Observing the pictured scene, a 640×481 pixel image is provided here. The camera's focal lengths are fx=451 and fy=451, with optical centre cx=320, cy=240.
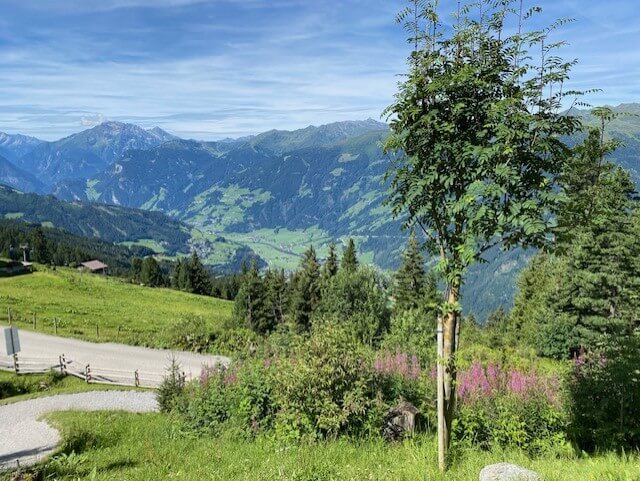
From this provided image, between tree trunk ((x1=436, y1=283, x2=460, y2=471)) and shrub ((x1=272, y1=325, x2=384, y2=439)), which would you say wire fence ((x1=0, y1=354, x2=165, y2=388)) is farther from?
tree trunk ((x1=436, y1=283, x2=460, y2=471))

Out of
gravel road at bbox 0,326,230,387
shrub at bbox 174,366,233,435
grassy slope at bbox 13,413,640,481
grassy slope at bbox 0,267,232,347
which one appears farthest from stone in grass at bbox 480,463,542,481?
grassy slope at bbox 0,267,232,347

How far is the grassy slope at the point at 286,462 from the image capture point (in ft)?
22.1

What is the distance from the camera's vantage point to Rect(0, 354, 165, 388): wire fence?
88.6ft

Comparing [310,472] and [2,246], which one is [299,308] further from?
[2,246]

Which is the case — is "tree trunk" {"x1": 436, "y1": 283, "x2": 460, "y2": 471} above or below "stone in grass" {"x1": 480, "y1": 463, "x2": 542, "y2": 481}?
above

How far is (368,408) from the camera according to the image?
10031 millimetres

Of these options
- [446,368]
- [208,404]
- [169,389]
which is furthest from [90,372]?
[446,368]

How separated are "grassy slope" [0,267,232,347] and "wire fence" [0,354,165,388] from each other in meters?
8.84

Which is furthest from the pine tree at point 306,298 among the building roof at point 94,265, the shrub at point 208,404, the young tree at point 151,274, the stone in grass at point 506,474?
the building roof at point 94,265

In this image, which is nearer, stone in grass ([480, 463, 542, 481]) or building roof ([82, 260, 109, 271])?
stone in grass ([480, 463, 542, 481])

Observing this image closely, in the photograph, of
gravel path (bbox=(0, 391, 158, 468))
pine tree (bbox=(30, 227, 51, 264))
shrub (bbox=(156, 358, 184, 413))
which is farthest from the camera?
pine tree (bbox=(30, 227, 51, 264))

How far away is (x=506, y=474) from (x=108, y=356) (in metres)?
34.0

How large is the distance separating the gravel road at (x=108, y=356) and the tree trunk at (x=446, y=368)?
82.2 ft

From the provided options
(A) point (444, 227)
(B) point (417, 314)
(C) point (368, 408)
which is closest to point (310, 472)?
(C) point (368, 408)
